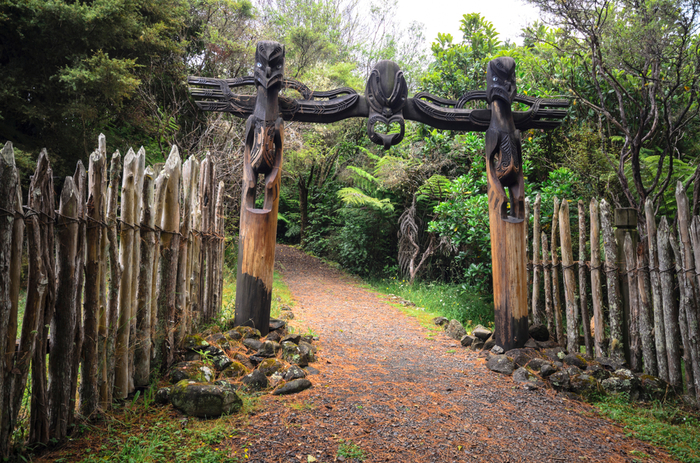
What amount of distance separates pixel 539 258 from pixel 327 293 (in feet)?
19.7

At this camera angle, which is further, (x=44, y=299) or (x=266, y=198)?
(x=266, y=198)

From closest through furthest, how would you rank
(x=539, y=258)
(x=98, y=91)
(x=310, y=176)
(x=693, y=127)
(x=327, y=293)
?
(x=539, y=258), (x=693, y=127), (x=98, y=91), (x=327, y=293), (x=310, y=176)

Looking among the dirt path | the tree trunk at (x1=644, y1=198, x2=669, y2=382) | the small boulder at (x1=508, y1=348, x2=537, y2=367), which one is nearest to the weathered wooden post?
the tree trunk at (x1=644, y1=198, x2=669, y2=382)

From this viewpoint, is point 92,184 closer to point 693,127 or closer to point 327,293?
point 327,293

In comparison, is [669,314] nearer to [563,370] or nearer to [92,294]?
[563,370]

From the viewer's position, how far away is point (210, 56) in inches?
507

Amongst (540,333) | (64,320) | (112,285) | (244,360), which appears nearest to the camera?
(64,320)

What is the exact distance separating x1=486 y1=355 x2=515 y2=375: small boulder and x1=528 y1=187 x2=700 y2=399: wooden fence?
887 millimetres

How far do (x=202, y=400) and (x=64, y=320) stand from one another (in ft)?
3.74

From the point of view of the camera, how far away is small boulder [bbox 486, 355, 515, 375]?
15.1ft

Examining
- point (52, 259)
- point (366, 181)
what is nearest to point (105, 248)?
point (52, 259)

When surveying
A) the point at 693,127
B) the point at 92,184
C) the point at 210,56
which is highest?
the point at 210,56

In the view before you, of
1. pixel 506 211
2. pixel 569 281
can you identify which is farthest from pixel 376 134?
pixel 569 281

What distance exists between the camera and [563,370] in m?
4.32
